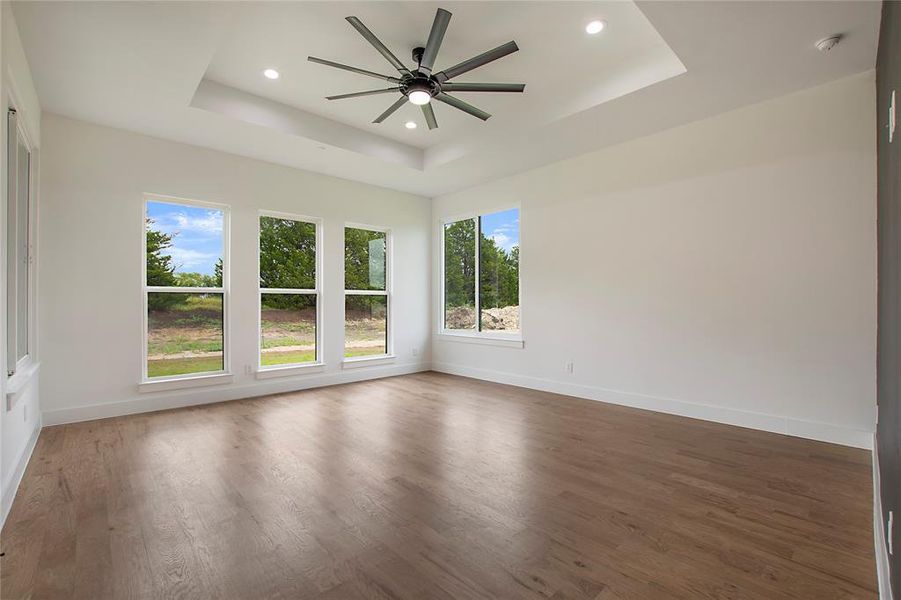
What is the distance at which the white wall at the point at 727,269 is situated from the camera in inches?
133

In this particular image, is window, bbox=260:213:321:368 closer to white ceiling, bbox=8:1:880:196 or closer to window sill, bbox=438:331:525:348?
white ceiling, bbox=8:1:880:196

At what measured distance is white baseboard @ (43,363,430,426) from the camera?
403 centimetres

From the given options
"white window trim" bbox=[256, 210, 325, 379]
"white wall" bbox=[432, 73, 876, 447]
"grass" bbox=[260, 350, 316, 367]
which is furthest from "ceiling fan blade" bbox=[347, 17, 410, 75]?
"grass" bbox=[260, 350, 316, 367]

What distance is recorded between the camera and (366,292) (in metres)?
6.38

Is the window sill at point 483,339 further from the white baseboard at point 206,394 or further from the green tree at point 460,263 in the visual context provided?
the white baseboard at point 206,394

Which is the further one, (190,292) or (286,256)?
(286,256)

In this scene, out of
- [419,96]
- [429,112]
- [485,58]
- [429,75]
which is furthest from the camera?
[429,112]

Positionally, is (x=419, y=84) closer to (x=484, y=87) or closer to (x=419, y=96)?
(x=419, y=96)

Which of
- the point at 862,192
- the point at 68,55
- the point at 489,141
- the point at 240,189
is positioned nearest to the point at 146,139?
the point at 240,189

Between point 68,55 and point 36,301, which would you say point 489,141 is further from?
point 36,301

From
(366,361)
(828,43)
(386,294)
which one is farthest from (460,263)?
(828,43)

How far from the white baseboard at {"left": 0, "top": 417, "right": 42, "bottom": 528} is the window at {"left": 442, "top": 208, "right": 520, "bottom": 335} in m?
4.87

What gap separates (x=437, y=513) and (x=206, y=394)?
144 inches

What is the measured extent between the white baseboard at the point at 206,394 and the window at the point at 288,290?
10.2 inches
